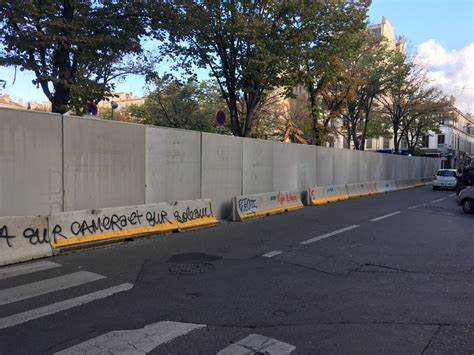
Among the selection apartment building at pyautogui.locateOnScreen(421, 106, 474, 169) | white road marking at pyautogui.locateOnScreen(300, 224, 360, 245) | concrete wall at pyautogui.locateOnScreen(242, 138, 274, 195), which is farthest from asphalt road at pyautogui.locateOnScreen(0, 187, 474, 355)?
apartment building at pyautogui.locateOnScreen(421, 106, 474, 169)

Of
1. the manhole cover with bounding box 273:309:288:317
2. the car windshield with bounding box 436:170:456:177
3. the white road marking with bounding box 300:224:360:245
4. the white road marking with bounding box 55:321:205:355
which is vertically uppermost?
the car windshield with bounding box 436:170:456:177

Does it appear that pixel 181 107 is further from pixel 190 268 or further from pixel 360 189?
pixel 190 268

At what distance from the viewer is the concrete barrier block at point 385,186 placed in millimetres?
24475

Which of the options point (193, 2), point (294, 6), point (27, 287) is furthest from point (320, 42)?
point (27, 287)

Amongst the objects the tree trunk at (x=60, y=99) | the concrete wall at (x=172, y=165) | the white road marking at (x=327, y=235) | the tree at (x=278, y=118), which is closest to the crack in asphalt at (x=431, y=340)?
the white road marking at (x=327, y=235)

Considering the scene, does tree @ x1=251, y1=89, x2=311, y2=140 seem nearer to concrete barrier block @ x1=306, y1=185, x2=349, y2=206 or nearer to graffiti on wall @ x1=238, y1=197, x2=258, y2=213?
concrete barrier block @ x1=306, y1=185, x2=349, y2=206

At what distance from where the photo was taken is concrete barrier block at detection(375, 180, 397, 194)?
24475 millimetres

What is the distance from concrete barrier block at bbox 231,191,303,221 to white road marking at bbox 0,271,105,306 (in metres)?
6.57

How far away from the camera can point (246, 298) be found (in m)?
5.04

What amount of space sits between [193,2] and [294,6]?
4198 mm

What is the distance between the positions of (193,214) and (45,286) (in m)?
5.45

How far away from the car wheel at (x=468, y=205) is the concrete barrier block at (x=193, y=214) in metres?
9.33

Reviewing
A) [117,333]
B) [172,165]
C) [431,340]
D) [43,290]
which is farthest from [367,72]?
[117,333]

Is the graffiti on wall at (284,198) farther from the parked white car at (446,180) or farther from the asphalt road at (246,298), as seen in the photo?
the parked white car at (446,180)
